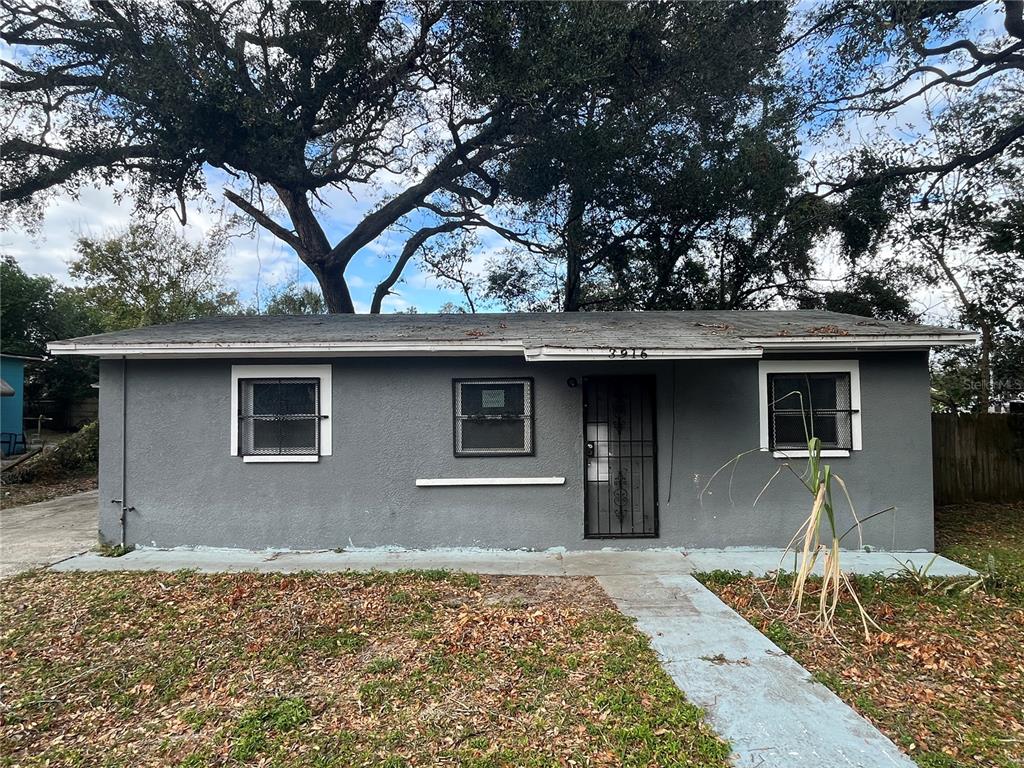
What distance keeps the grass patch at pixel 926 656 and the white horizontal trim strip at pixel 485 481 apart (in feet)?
6.34

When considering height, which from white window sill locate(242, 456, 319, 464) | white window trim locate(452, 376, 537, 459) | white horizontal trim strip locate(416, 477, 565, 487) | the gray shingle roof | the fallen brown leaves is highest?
the gray shingle roof

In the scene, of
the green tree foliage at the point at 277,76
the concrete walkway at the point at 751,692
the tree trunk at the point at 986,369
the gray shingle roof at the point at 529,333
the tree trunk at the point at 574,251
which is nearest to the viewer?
the concrete walkway at the point at 751,692

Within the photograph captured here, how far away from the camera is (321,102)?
908cm

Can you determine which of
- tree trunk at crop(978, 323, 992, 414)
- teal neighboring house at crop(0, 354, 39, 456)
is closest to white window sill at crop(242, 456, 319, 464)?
teal neighboring house at crop(0, 354, 39, 456)

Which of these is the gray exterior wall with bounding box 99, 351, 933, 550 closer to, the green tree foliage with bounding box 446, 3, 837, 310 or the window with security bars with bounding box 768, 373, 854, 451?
the window with security bars with bounding box 768, 373, 854, 451

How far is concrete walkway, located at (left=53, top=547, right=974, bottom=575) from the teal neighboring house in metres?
12.2

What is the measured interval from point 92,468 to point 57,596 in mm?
9654

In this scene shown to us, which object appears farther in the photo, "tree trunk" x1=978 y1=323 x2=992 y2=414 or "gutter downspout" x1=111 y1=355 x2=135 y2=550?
"tree trunk" x1=978 y1=323 x2=992 y2=414

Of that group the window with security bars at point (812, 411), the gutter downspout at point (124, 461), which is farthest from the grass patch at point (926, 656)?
the gutter downspout at point (124, 461)

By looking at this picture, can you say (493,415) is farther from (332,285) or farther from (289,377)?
(332,285)

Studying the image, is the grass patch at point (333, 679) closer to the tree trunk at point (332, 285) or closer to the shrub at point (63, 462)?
the shrub at point (63, 462)

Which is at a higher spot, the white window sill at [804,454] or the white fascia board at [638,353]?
the white fascia board at [638,353]

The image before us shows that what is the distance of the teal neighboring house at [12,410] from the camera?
1461 cm

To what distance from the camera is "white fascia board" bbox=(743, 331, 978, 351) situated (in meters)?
5.66
